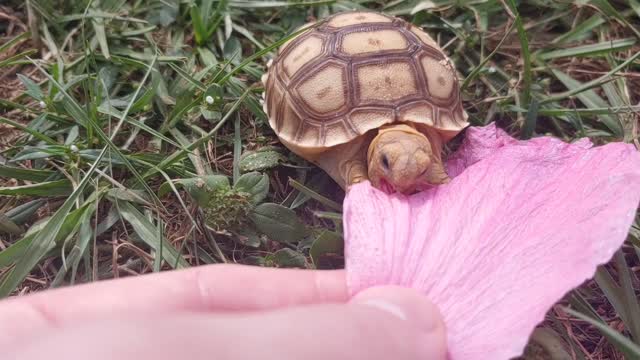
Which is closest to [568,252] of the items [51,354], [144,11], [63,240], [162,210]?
[51,354]

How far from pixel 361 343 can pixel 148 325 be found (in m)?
0.35

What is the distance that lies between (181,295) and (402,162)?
27.5 inches

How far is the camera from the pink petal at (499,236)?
1313 millimetres

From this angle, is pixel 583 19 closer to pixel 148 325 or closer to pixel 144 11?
pixel 144 11

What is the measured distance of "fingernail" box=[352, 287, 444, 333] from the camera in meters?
1.21

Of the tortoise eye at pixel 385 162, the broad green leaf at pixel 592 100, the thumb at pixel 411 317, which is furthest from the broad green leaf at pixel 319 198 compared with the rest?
the broad green leaf at pixel 592 100

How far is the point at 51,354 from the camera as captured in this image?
0.86 meters

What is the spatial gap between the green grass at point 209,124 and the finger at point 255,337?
63 centimetres

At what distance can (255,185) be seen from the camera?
193 centimetres

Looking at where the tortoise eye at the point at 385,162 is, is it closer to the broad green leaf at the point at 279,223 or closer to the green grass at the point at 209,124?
the green grass at the point at 209,124

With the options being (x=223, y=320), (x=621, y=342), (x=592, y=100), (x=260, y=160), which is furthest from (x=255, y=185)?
(x=592, y=100)

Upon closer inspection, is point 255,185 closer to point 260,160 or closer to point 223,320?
point 260,160

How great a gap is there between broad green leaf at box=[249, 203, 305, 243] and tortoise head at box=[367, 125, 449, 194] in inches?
10.9

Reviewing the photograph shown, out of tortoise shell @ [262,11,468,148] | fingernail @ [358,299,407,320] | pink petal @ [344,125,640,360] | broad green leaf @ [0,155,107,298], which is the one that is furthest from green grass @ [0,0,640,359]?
fingernail @ [358,299,407,320]
